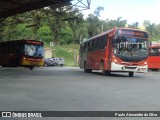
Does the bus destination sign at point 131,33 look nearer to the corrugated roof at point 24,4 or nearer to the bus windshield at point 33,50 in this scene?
the corrugated roof at point 24,4

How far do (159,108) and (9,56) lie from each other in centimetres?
3169

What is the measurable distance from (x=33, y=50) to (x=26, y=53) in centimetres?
87

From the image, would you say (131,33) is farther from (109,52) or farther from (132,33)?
(109,52)

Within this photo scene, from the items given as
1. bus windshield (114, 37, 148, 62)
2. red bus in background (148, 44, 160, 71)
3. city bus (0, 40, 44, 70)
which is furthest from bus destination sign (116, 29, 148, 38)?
red bus in background (148, 44, 160, 71)

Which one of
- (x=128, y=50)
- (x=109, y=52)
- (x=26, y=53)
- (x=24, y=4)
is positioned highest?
(x=24, y=4)

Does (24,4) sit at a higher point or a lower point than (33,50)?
higher

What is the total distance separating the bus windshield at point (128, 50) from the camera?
2350 cm

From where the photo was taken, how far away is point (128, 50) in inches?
926

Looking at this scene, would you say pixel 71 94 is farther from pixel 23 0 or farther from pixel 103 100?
pixel 23 0

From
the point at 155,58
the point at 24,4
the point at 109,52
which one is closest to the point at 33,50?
the point at 24,4

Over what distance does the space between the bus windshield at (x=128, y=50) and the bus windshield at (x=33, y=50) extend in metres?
15.1

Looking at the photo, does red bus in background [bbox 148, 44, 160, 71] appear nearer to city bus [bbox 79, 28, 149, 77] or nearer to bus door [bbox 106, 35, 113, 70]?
city bus [bbox 79, 28, 149, 77]

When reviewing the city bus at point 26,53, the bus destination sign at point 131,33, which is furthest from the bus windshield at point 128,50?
the city bus at point 26,53

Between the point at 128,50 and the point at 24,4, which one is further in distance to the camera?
the point at 24,4
